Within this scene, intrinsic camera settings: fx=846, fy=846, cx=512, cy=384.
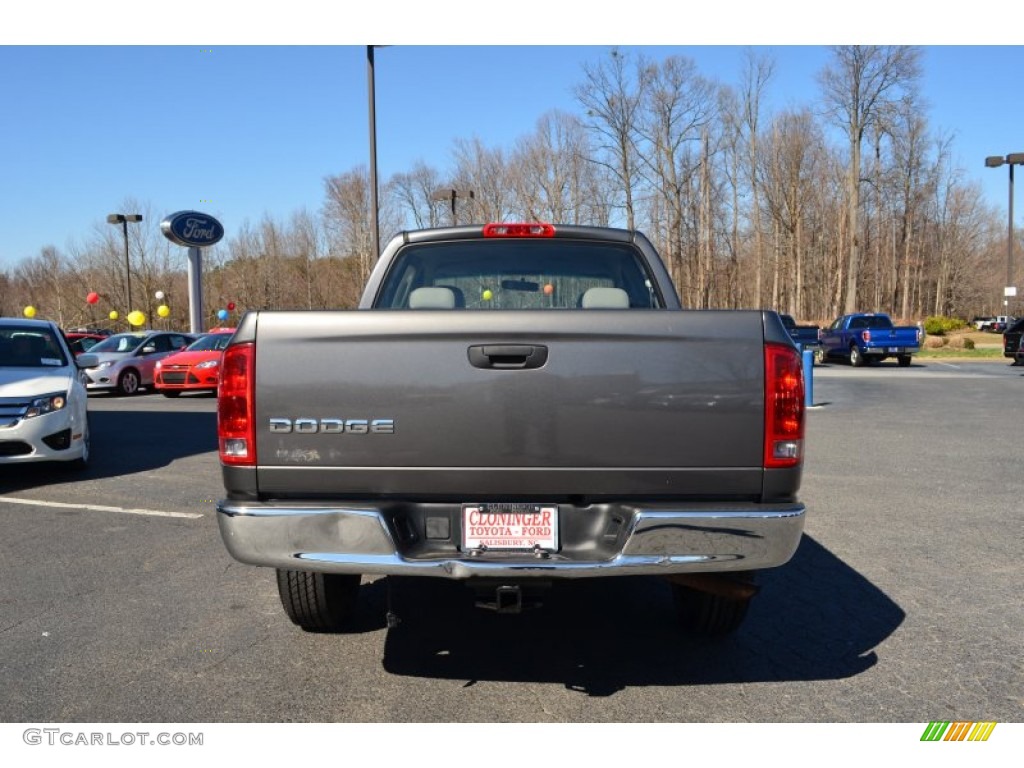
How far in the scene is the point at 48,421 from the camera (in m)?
8.09

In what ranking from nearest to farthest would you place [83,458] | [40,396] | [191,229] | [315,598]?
[315,598], [40,396], [83,458], [191,229]

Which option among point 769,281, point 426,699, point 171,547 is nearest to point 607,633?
point 426,699

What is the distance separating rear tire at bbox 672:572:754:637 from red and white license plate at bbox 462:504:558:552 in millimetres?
1056

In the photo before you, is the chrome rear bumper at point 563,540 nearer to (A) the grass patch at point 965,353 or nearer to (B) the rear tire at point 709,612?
(B) the rear tire at point 709,612

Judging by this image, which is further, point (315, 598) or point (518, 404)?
point (315, 598)

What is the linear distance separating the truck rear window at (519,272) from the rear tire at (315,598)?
1.60 metres

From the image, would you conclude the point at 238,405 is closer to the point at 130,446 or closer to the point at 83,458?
the point at 83,458

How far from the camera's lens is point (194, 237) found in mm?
30422

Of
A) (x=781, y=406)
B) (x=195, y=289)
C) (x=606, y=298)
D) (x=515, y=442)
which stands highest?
(x=195, y=289)

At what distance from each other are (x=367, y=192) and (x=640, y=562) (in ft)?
→ 152

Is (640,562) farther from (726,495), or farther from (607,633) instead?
(607,633)

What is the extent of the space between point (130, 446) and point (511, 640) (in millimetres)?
8323

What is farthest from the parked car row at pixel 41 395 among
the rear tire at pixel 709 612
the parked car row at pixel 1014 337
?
the parked car row at pixel 1014 337
